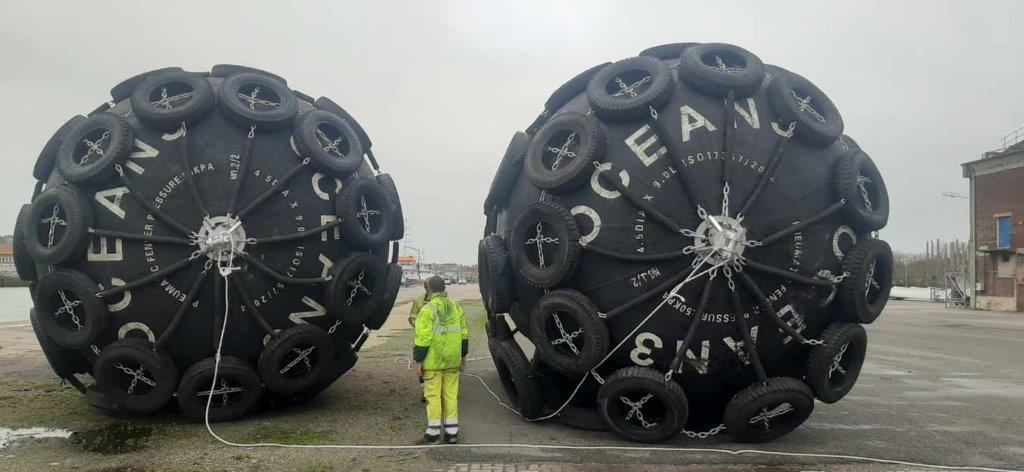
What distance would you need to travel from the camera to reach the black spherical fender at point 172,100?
7777mm

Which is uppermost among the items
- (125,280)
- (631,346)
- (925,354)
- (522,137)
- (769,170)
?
(522,137)

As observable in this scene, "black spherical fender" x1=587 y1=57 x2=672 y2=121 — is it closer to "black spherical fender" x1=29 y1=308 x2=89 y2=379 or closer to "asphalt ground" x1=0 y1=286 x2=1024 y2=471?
"asphalt ground" x1=0 y1=286 x2=1024 y2=471

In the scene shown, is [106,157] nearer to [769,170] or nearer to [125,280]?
[125,280]

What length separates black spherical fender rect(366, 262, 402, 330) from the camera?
9047mm

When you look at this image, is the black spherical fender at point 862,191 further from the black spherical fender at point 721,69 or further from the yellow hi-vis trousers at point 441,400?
the yellow hi-vis trousers at point 441,400

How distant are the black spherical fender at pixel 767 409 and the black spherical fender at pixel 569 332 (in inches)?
59.0

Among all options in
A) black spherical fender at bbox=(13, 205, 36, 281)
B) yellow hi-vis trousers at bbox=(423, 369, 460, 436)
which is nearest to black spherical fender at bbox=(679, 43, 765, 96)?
yellow hi-vis trousers at bbox=(423, 369, 460, 436)

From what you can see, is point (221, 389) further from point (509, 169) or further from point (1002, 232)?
point (1002, 232)

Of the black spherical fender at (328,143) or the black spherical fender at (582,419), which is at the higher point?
the black spherical fender at (328,143)

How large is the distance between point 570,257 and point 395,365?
7181 mm

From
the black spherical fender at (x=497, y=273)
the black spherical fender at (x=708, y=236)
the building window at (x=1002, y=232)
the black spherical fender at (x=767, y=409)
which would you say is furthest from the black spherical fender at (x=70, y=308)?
the building window at (x=1002, y=232)

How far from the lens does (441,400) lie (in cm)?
791

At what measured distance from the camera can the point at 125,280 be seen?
25.0ft

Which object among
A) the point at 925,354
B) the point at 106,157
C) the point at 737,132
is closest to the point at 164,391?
the point at 106,157
